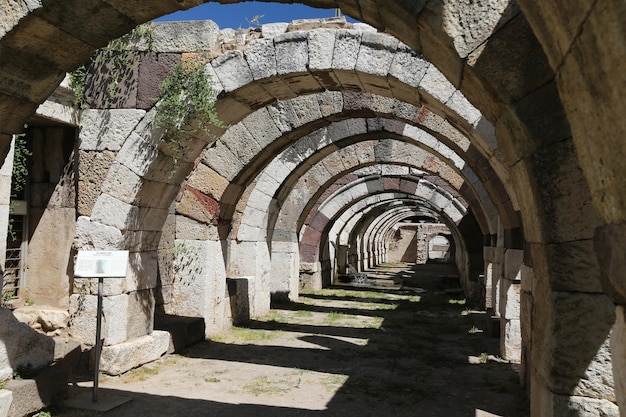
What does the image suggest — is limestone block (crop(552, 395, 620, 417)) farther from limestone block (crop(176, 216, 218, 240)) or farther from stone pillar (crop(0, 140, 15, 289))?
limestone block (crop(176, 216, 218, 240))

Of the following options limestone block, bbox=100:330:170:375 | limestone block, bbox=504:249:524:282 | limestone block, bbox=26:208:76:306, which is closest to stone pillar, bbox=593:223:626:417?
limestone block, bbox=100:330:170:375

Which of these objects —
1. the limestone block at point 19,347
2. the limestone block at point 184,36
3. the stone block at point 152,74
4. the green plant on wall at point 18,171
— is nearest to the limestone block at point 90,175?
the green plant on wall at point 18,171

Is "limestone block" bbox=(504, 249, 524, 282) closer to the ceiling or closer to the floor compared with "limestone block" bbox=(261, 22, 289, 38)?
closer to the floor

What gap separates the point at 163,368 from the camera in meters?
5.30

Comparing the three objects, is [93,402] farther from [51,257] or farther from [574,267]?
[574,267]

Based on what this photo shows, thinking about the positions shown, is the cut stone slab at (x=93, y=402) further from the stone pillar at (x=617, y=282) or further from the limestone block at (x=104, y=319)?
the stone pillar at (x=617, y=282)

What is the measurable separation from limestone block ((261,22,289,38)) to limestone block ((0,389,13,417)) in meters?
3.55

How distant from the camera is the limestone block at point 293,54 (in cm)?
484

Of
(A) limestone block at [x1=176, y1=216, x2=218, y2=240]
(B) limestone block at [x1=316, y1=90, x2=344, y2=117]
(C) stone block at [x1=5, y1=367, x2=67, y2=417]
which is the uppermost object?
(B) limestone block at [x1=316, y1=90, x2=344, y2=117]

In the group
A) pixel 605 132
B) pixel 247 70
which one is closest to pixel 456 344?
Answer: pixel 247 70

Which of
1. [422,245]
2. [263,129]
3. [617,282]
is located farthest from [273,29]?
[422,245]

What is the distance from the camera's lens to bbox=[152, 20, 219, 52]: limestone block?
17.0 feet

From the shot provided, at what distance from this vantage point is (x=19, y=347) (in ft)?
12.2

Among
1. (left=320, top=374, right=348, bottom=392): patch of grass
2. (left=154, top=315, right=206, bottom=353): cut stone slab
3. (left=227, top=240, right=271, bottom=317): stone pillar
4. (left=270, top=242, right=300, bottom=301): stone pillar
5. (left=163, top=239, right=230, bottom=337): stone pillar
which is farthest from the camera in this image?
(left=270, top=242, right=300, bottom=301): stone pillar
